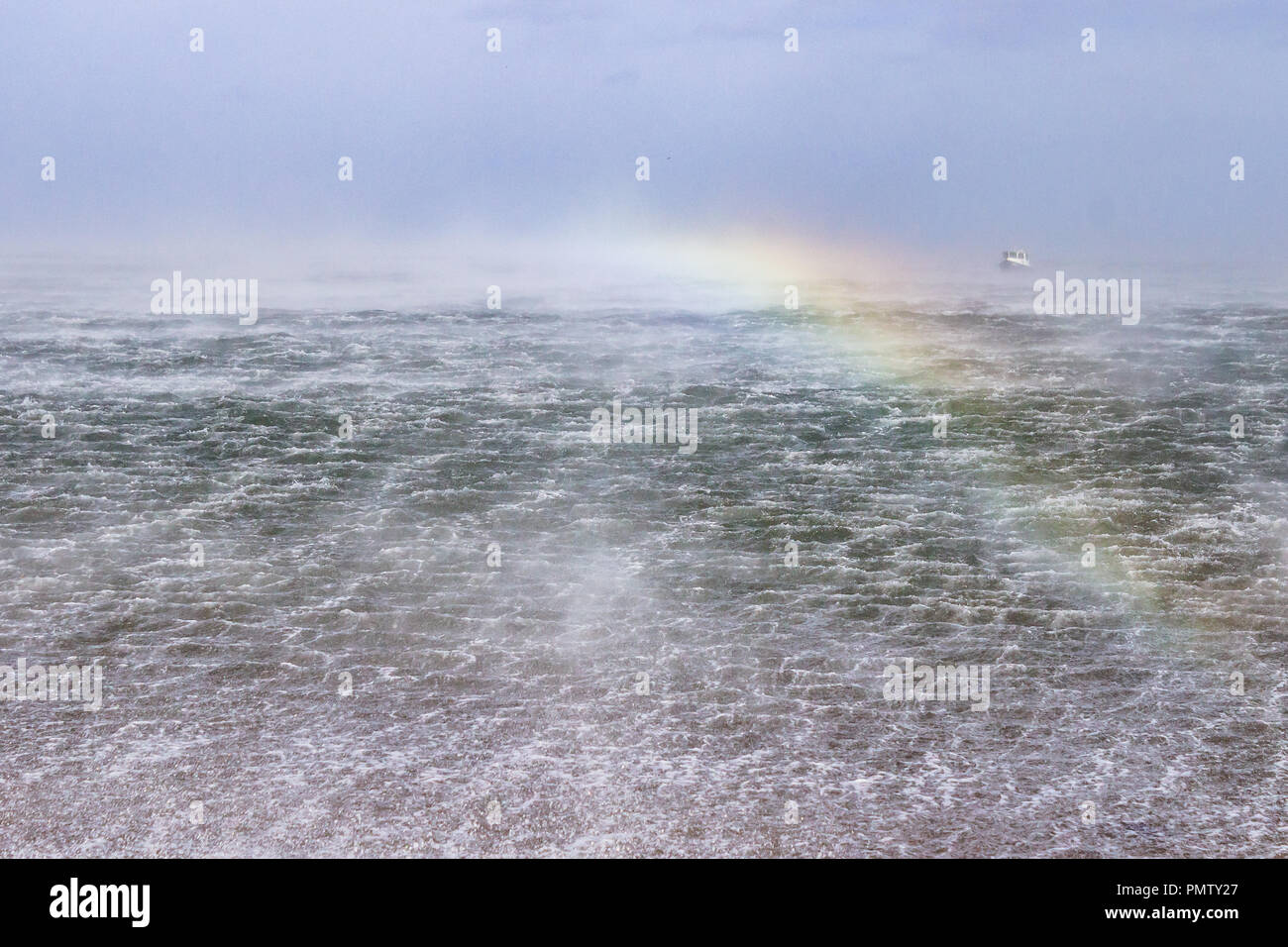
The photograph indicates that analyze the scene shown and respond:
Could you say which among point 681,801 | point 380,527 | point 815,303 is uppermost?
point 815,303

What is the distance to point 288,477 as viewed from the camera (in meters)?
25.5

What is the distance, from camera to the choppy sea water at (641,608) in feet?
40.2

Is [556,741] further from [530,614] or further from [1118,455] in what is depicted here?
[1118,455]

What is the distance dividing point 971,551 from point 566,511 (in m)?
7.52

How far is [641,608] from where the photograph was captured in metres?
18.3

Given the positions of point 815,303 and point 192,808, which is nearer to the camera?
point 192,808

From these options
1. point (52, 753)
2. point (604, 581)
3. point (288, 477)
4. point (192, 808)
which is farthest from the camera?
point (288, 477)

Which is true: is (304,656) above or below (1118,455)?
below

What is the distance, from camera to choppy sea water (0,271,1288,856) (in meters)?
12.3

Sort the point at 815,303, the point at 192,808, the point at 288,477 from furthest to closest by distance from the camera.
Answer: the point at 815,303 → the point at 288,477 → the point at 192,808

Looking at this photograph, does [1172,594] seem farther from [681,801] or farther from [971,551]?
[681,801]

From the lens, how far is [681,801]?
1238 centimetres

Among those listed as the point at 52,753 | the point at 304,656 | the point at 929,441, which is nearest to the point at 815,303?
the point at 929,441

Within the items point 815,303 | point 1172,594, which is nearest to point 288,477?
point 1172,594
